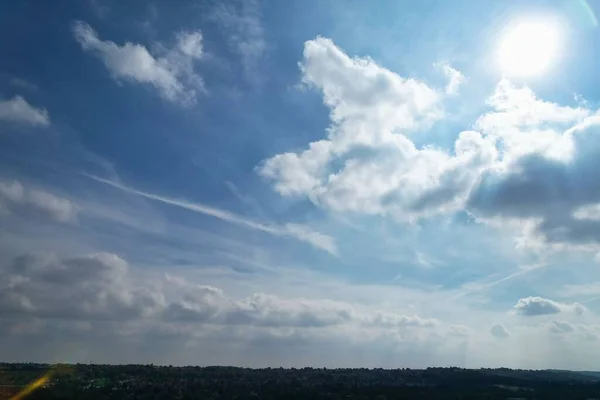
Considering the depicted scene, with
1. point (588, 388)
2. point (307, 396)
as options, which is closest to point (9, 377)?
point (307, 396)

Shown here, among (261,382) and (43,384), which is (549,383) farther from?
(43,384)

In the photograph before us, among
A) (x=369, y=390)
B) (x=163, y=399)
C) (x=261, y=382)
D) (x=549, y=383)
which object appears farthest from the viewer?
(x=549, y=383)

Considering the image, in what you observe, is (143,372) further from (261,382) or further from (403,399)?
(403,399)

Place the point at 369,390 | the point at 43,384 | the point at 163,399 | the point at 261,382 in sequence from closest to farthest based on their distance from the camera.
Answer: the point at 163,399 → the point at 43,384 → the point at 369,390 → the point at 261,382

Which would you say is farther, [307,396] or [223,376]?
[223,376]

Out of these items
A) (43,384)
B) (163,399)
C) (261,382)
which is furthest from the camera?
(261,382)

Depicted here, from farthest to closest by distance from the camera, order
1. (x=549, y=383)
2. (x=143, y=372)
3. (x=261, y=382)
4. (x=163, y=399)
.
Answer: (x=549, y=383) < (x=143, y=372) < (x=261, y=382) < (x=163, y=399)

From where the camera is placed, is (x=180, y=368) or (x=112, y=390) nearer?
(x=112, y=390)

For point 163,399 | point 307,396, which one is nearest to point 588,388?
point 307,396
